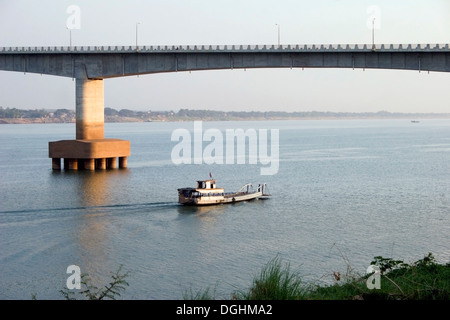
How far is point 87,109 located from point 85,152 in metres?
5.08

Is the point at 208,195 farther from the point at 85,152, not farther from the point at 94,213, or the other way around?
the point at 85,152

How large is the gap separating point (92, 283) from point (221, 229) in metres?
15.4

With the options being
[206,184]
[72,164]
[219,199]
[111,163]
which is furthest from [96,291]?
[111,163]

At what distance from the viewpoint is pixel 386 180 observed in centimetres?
7569

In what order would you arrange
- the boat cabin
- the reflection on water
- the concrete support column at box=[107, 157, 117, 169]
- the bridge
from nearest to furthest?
the reflection on water
the boat cabin
the bridge
the concrete support column at box=[107, 157, 117, 169]

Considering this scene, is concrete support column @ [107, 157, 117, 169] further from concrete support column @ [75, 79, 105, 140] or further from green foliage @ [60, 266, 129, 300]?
green foliage @ [60, 266, 129, 300]

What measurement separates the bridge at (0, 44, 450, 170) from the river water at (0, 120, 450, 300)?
3296mm

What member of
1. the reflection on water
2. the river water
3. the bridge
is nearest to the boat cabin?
the river water

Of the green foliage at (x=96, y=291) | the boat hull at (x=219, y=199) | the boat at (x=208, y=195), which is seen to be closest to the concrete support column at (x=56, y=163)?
the boat at (x=208, y=195)

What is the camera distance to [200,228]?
46.2 meters

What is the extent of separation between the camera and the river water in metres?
33.1

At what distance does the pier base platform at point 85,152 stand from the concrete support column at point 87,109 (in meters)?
1.29

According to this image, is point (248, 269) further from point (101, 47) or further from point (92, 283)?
point (101, 47)

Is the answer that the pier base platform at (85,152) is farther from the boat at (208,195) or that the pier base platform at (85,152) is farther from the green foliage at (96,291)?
the green foliage at (96,291)
